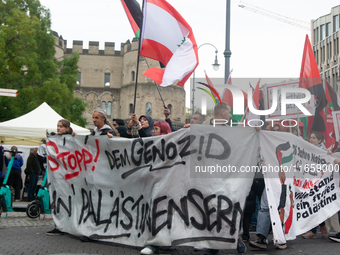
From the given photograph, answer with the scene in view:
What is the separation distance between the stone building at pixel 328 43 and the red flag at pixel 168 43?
4899 centimetres

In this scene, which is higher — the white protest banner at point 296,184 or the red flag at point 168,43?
the red flag at point 168,43

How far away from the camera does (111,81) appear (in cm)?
6172

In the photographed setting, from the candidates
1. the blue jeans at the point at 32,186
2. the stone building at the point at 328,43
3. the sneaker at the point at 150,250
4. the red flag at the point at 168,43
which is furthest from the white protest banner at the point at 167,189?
the stone building at the point at 328,43

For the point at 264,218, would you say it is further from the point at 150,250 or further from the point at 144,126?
the point at 144,126

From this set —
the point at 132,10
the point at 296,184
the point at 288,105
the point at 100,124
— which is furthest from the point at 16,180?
the point at 296,184

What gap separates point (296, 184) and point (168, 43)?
3587 millimetres

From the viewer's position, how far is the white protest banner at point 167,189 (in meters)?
Result: 5.46

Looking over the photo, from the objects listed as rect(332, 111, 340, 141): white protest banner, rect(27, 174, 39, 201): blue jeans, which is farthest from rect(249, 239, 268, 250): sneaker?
rect(27, 174, 39, 201): blue jeans

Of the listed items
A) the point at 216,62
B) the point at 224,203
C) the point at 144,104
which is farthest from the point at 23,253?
the point at 144,104

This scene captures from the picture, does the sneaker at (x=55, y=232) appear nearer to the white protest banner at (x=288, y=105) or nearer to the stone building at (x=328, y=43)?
the white protest banner at (x=288, y=105)

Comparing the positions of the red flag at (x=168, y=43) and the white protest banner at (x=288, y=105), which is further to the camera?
the white protest banner at (x=288, y=105)

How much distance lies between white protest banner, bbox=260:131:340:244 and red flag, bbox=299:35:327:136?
3365 millimetres

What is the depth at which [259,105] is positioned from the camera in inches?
455

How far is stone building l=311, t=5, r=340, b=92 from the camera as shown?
181 feet
